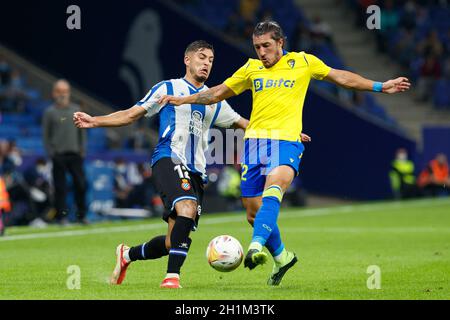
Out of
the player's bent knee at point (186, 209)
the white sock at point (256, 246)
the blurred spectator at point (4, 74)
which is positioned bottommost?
the white sock at point (256, 246)

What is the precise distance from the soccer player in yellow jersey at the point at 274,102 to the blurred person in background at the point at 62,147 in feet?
29.9

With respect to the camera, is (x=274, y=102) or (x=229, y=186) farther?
(x=229, y=186)

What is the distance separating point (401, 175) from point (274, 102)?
888 inches

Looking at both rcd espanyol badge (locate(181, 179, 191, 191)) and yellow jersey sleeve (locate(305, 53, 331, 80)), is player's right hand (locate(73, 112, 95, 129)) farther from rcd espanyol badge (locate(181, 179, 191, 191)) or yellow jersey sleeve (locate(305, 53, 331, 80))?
yellow jersey sleeve (locate(305, 53, 331, 80))

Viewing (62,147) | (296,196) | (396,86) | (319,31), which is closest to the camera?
(396,86)

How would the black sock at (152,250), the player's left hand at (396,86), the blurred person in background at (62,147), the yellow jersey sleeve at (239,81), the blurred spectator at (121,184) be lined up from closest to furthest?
the player's left hand at (396,86)
the yellow jersey sleeve at (239,81)
the black sock at (152,250)
the blurred person in background at (62,147)
the blurred spectator at (121,184)

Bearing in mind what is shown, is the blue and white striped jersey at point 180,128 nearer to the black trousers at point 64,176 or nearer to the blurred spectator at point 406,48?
the black trousers at point 64,176

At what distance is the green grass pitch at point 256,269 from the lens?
9.10 meters

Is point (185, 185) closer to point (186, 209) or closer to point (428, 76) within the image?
point (186, 209)

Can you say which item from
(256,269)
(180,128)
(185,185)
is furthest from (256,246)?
(256,269)

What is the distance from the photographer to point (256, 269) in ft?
38.4

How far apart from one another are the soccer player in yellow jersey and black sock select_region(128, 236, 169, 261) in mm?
855

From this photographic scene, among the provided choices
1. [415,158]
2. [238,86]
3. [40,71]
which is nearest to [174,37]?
[40,71]

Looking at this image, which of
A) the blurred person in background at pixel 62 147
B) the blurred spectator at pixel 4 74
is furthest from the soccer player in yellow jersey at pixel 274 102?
the blurred spectator at pixel 4 74
